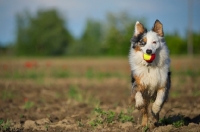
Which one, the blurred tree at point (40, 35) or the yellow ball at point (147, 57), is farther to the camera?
the blurred tree at point (40, 35)

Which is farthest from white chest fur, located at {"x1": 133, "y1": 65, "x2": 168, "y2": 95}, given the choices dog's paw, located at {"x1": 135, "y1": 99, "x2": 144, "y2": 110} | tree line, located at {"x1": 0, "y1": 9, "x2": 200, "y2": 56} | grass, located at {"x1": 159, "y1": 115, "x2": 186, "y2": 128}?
tree line, located at {"x1": 0, "y1": 9, "x2": 200, "y2": 56}

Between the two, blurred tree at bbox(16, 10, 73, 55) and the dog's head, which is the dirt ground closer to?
the dog's head

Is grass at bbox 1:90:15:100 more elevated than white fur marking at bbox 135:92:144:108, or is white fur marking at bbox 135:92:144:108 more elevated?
white fur marking at bbox 135:92:144:108

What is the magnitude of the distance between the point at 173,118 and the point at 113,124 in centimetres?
182

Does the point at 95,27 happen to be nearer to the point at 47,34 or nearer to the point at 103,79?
the point at 47,34

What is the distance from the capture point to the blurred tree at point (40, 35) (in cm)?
6862

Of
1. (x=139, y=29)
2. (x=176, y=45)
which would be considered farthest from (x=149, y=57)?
(x=176, y=45)

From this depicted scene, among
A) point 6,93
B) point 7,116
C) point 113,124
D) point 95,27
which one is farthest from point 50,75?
point 95,27

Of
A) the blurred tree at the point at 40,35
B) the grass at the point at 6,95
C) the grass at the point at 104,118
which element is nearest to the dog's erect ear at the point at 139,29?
the grass at the point at 104,118

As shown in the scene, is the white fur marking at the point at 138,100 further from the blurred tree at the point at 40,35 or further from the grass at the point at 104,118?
the blurred tree at the point at 40,35

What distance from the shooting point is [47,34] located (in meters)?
68.9

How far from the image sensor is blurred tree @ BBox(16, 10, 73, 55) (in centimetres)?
6862

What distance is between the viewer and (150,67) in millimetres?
6590

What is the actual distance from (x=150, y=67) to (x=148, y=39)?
0.56 m
